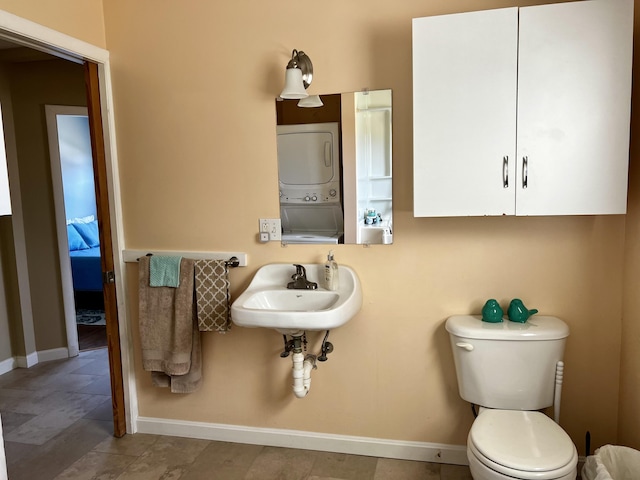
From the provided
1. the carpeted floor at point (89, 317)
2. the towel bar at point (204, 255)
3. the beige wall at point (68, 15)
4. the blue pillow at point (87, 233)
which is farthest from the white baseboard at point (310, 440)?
the blue pillow at point (87, 233)

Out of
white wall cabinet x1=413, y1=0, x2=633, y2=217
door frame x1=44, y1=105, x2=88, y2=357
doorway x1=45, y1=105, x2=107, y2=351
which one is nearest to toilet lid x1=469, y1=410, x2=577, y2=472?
white wall cabinet x1=413, y1=0, x2=633, y2=217

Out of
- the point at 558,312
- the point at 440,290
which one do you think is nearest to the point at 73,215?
Answer: the point at 440,290

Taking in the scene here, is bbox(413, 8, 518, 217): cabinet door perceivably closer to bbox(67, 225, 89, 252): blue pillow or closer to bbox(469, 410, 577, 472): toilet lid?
bbox(469, 410, 577, 472): toilet lid

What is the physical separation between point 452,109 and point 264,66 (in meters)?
0.98

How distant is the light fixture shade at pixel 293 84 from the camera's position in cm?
216

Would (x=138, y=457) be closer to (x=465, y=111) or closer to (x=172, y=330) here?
(x=172, y=330)

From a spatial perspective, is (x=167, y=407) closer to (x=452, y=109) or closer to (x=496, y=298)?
(x=496, y=298)

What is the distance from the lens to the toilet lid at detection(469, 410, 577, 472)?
163cm

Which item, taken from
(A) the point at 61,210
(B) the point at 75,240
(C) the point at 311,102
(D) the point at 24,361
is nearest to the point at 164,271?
(C) the point at 311,102

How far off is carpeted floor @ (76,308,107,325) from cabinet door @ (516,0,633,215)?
457 centimetres

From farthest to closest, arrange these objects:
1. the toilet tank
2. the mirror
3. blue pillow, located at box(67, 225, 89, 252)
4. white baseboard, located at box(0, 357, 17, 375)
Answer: blue pillow, located at box(67, 225, 89, 252)
white baseboard, located at box(0, 357, 17, 375)
the mirror
the toilet tank

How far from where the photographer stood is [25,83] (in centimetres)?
372

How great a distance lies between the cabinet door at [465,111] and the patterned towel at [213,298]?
111 centimetres

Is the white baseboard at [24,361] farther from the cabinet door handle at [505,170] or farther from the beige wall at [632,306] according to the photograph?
the beige wall at [632,306]
